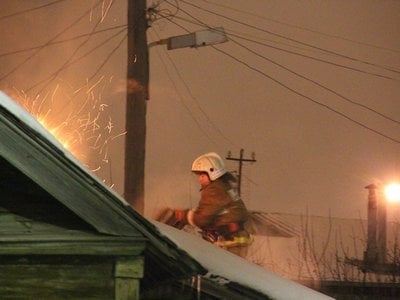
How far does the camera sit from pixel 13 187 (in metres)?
3.53

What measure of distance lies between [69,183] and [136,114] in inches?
295

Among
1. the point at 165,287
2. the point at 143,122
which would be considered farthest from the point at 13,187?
the point at 143,122

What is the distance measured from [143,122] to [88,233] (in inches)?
284

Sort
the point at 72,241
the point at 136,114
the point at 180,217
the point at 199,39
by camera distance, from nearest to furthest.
Answer: 1. the point at 72,241
2. the point at 180,217
3. the point at 136,114
4. the point at 199,39

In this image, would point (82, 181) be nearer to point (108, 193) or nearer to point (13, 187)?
point (108, 193)

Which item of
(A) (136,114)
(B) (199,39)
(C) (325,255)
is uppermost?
(B) (199,39)

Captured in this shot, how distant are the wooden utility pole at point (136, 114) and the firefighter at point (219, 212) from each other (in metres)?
3.74

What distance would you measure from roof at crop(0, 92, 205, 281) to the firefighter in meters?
3.25

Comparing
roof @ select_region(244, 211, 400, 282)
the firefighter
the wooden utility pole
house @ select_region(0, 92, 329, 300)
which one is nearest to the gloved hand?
the firefighter

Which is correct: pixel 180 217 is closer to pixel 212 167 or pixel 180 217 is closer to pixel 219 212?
pixel 219 212

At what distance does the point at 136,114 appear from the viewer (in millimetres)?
10539

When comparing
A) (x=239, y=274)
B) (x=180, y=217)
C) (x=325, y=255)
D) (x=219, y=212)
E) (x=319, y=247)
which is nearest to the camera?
(x=239, y=274)

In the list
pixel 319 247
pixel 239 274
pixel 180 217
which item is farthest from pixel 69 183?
pixel 319 247

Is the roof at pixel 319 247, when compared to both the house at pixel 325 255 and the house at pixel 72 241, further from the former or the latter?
the house at pixel 72 241
